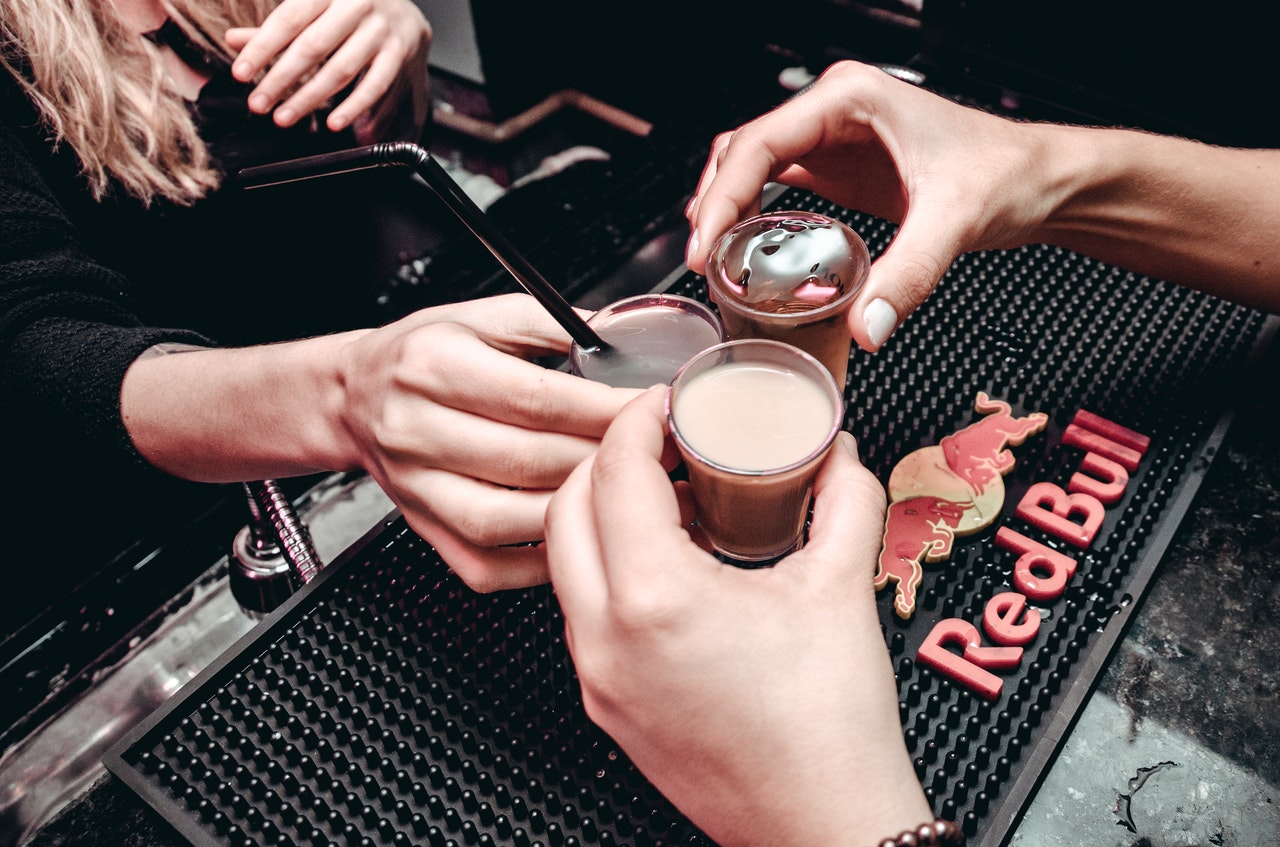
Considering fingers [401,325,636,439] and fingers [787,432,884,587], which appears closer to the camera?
fingers [787,432,884,587]

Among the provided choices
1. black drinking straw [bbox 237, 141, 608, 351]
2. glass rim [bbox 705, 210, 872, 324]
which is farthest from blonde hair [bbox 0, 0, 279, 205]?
glass rim [bbox 705, 210, 872, 324]

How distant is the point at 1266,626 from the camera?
44.5 inches

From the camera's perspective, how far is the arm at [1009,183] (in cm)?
115

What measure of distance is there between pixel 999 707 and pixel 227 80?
81.1 inches

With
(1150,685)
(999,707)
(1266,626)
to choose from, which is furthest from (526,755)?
(1266,626)

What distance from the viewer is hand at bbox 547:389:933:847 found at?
77cm

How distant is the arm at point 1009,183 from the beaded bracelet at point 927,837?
59cm

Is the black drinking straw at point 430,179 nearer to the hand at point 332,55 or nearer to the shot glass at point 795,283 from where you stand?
the shot glass at point 795,283

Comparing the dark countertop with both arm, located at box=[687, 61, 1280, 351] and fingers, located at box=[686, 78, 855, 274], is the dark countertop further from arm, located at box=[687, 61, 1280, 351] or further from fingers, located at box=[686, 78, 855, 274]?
fingers, located at box=[686, 78, 855, 274]

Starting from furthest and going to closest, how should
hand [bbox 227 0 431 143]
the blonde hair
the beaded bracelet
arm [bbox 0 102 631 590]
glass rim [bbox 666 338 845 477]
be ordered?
1. hand [bbox 227 0 431 143]
2. the blonde hair
3. arm [bbox 0 102 631 590]
4. glass rim [bbox 666 338 845 477]
5. the beaded bracelet

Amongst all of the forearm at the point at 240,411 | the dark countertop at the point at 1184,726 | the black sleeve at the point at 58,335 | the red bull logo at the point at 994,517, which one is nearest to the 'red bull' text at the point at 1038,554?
the red bull logo at the point at 994,517

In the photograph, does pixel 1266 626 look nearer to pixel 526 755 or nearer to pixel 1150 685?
pixel 1150 685

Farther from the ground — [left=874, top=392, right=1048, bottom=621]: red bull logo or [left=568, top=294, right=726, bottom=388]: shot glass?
[left=568, top=294, right=726, bottom=388]: shot glass

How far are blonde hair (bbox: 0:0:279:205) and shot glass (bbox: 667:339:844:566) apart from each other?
1.38 metres
